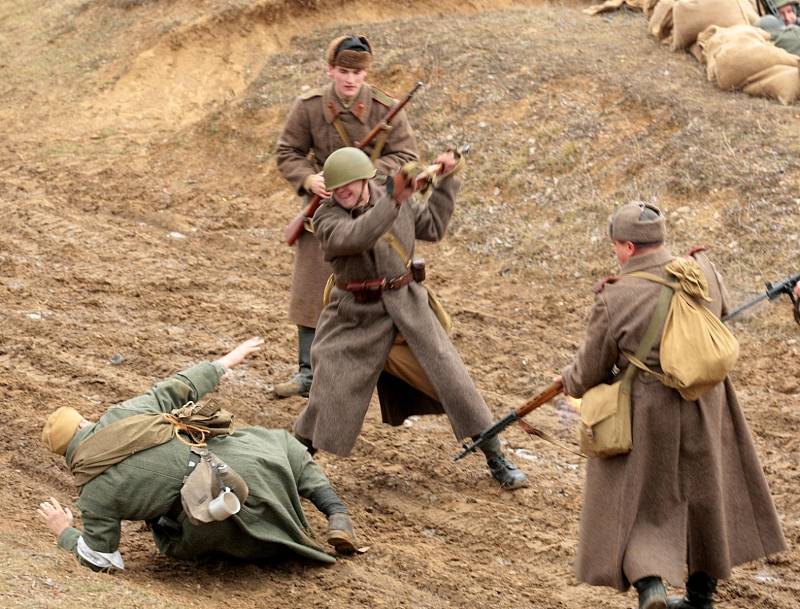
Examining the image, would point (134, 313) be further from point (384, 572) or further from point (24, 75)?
point (24, 75)

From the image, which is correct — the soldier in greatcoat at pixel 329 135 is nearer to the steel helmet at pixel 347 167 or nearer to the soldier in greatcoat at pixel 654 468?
the steel helmet at pixel 347 167

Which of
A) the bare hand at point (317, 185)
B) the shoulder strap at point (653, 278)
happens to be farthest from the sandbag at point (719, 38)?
the shoulder strap at point (653, 278)

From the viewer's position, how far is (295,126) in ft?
23.1

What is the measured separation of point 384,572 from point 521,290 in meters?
4.07

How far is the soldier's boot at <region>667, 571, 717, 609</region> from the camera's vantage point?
501cm

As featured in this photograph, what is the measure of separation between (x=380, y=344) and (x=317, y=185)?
105 cm

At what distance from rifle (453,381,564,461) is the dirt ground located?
1.24ft

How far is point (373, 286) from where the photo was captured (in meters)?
6.01

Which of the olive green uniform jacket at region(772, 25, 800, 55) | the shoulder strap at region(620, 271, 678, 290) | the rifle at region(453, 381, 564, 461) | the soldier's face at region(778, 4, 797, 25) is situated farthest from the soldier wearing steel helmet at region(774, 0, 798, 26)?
the shoulder strap at region(620, 271, 678, 290)

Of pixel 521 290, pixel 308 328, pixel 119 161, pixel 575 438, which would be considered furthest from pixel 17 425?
pixel 119 161

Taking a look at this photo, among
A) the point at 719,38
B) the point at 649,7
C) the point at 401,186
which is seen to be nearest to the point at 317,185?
the point at 401,186

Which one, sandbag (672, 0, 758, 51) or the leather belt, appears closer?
the leather belt

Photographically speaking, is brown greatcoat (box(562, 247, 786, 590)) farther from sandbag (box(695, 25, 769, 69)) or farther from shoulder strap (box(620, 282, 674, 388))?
sandbag (box(695, 25, 769, 69))

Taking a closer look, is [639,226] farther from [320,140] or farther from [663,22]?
[663,22]
